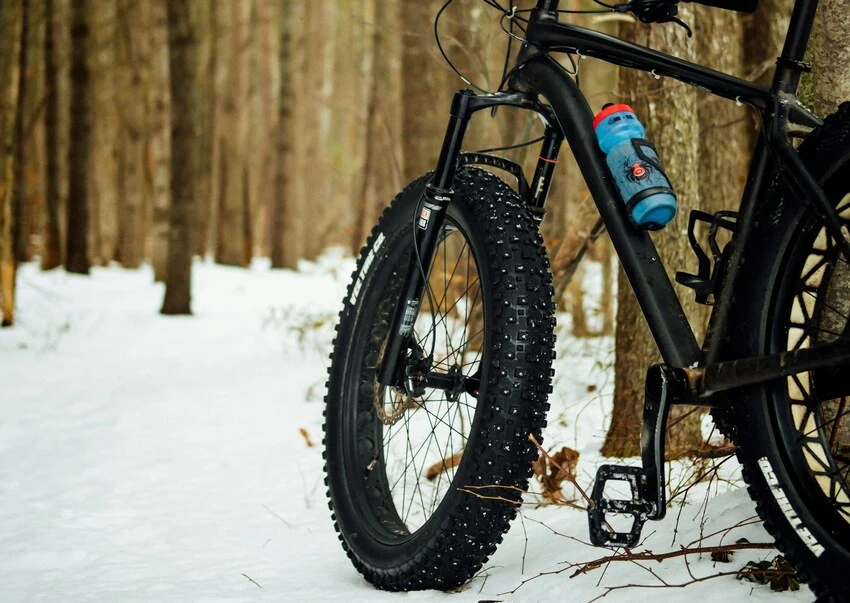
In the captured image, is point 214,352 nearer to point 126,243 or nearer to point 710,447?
point 710,447

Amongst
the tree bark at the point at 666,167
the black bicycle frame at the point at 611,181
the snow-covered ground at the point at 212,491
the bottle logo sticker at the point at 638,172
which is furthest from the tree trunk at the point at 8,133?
the bottle logo sticker at the point at 638,172

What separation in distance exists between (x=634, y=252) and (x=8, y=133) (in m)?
8.95

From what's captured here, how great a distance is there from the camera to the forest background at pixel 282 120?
4.07 m

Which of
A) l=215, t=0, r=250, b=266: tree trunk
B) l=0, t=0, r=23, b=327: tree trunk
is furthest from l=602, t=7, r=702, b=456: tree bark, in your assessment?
l=215, t=0, r=250, b=266: tree trunk

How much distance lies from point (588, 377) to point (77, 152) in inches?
411

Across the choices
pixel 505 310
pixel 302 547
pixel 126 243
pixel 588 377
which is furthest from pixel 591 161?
pixel 126 243

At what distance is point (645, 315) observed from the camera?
2191mm

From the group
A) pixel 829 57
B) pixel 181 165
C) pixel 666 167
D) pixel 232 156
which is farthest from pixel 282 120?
pixel 829 57

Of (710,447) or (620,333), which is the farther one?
(620,333)

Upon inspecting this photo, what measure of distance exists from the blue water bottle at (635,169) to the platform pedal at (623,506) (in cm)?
58

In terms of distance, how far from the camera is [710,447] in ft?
9.41

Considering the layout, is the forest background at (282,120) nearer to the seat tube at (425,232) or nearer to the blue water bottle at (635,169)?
the blue water bottle at (635,169)

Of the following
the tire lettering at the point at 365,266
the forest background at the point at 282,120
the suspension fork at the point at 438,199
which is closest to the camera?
the suspension fork at the point at 438,199

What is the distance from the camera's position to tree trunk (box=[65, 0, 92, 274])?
13.1 m
